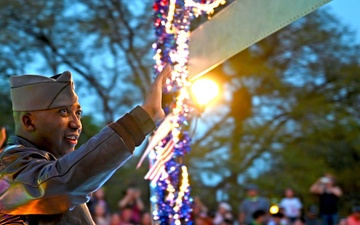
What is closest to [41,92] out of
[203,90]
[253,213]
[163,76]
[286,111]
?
[163,76]

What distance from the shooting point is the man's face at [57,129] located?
273 centimetres

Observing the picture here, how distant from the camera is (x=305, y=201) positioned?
16.3 metres

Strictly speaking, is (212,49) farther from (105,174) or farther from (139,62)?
(139,62)

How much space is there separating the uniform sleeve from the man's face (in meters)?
0.22

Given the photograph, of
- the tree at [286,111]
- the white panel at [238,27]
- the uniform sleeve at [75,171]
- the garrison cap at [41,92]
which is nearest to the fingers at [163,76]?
the uniform sleeve at [75,171]

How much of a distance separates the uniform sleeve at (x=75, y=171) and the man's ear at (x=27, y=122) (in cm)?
24

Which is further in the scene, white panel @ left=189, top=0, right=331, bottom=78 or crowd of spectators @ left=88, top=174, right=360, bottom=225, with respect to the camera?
crowd of spectators @ left=88, top=174, right=360, bottom=225

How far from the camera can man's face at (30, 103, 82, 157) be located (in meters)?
2.73

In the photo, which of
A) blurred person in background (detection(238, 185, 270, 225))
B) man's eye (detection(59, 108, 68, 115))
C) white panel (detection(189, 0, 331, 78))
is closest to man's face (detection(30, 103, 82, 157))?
man's eye (detection(59, 108, 68, 115))

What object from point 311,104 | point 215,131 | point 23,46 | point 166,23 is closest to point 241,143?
point 215,131

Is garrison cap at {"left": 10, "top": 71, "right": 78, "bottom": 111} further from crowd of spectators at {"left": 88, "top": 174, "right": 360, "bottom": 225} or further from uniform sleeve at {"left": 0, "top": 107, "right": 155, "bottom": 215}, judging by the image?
crowd of spectators at {"left": 88, "top": 174, "right": 360, "bottom": 225}

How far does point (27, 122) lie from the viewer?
2777 mm

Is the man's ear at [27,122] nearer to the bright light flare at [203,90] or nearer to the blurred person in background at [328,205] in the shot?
the bright light flare at [203,90]

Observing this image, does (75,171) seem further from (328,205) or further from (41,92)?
(328,205)
